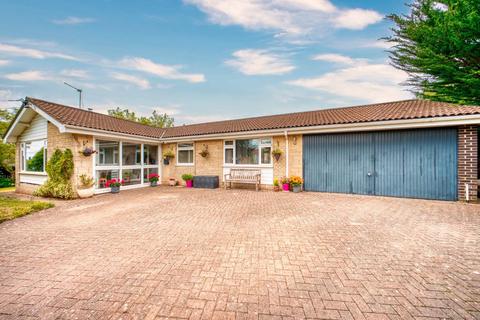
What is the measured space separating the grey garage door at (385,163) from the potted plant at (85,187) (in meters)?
9.78

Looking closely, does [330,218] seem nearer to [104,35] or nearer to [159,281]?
[159,281]

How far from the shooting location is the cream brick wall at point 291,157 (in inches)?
388

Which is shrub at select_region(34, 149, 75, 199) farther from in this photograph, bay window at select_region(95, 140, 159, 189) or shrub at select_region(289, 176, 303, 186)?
shrub at select_region(289, 176, 303, 186)

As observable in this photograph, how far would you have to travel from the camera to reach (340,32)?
345 inches

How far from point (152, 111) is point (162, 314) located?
3886 cm

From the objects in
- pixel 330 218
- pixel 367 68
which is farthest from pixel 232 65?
A: pixel 330 218

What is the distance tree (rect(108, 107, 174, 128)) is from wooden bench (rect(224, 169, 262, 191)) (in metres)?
27.2

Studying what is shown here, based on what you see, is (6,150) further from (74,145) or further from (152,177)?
(152,177)

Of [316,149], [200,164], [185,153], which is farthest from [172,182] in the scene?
[316,149]

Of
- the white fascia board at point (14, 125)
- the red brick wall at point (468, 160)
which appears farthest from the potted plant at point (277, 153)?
the white fascia board at point (14, 125)

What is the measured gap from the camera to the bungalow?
7.23 meters

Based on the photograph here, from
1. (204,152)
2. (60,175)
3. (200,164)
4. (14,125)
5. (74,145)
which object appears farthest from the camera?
(200,164)

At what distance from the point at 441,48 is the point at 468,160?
7.47 meters

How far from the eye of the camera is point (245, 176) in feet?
35.1
